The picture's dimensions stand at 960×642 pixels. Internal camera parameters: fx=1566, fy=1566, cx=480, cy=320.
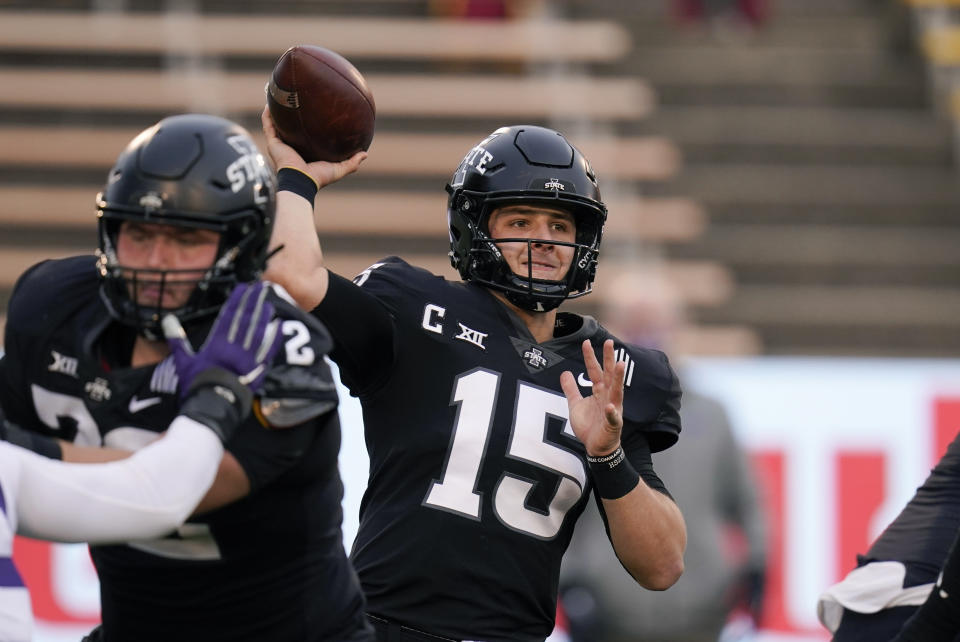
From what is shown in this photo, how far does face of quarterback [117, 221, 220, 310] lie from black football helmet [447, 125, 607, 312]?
89cm

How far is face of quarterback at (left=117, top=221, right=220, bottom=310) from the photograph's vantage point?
268 cm

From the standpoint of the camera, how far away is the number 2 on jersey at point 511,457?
326 cm

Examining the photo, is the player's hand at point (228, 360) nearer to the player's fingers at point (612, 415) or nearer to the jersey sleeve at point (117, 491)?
the jersey sleeve at point (117, 491)

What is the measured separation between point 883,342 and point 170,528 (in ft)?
25.1

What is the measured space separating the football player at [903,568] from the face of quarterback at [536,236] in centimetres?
96

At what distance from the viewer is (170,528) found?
243cm

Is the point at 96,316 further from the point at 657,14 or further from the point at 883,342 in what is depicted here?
the point at 657,14

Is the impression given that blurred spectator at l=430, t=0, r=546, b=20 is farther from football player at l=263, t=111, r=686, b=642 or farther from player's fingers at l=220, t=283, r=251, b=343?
player's fingers at l=220, t=283, r=251, b=343

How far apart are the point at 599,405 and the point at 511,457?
0.23 m

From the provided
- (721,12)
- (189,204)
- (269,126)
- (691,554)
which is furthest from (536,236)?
(721,12)

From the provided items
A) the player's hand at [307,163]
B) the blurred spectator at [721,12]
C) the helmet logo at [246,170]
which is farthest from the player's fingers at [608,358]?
the blurred spectator at [721,12]

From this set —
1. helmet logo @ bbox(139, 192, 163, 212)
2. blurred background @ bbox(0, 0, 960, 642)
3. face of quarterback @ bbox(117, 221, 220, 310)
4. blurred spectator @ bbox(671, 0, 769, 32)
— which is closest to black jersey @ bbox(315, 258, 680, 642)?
face of quarterback @ bbox(117, 221, 220, 310)

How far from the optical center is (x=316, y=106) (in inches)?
134

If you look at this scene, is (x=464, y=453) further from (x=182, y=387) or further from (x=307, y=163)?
(x=182, y=387)
